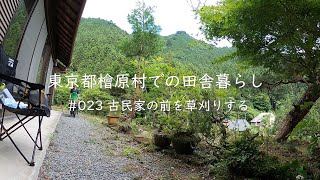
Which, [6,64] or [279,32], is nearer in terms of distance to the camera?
[6,64]

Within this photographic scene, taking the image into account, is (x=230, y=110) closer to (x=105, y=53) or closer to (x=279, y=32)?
(x=279, y=32)

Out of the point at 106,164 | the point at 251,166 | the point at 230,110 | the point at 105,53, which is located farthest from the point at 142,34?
the point at 105,53

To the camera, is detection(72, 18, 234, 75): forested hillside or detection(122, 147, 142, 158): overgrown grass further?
Answer: detection(72, 18, 234, 75): forested hillside

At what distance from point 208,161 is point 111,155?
158cm

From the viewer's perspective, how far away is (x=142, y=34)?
11.6m

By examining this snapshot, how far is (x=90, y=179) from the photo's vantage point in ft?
10.2

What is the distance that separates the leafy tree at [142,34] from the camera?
38.2ft

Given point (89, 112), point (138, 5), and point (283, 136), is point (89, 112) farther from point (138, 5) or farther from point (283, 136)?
Result: point (283, 136)

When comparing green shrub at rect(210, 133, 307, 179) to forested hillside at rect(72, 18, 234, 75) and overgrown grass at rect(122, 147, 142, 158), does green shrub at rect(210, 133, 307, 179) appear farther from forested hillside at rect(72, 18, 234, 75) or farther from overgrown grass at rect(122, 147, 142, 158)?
forested hillside at rect(72, 18, 234, 75)

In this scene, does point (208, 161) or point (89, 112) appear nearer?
point (208, 161)

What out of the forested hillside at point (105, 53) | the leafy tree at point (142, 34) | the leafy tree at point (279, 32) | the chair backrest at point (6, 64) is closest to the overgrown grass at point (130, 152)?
the chair backrest at point (6, 64)

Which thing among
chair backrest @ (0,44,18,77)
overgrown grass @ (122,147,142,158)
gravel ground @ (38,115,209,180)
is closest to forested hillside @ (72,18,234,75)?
overgrown grass @ (122,147,142,158)

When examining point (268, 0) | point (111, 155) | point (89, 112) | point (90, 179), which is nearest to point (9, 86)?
point (90, 179)

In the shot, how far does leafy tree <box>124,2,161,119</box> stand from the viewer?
1165 cm
